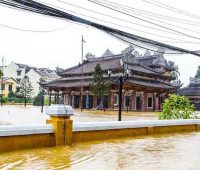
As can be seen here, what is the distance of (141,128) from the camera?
11.5 m

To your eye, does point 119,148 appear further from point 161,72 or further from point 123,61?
point 161,72

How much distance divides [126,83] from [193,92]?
800 inches

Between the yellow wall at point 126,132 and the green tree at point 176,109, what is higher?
the green tree at point 176,109

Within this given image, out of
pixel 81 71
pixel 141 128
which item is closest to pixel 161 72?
pixel 81 71

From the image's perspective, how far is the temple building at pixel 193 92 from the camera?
59000 mm

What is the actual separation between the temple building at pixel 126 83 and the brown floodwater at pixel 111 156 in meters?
35.1

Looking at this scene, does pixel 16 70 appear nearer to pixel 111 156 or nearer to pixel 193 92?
pixel 193 92

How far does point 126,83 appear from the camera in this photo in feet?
145

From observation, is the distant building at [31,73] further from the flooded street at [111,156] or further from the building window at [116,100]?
the flooded street at [111,156]

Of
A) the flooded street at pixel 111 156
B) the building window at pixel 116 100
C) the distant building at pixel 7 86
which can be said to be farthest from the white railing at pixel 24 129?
the distant building at pixel 7 86

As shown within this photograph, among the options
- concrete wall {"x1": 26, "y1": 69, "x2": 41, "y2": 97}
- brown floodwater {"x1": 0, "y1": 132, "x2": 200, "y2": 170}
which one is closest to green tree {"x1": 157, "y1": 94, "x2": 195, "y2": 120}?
brown floodwater {"x1": 0, "y1": 132, "x2": 200, "y2": 170}

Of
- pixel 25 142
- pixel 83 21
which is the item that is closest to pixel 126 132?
pixel 25 142

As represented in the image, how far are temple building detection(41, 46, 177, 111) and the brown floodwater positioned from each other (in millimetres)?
35078

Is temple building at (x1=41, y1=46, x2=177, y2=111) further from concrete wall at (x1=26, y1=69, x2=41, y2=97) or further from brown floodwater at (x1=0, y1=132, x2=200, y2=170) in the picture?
brown floodwater at (x1=0, y1=132, x2=200, y2=170)
